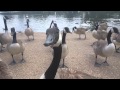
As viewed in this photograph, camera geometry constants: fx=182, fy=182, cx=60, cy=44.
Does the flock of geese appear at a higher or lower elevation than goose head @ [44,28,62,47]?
lower

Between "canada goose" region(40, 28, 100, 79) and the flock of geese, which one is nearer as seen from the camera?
Result: "canada goose" region(40, 28, 100, 79)

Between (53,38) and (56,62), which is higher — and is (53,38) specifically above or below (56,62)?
above

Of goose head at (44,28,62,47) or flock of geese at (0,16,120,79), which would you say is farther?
flock of geese at (0,16,120,79)

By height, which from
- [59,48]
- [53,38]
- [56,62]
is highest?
[53,38]

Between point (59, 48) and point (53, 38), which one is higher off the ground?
point (53, 38)

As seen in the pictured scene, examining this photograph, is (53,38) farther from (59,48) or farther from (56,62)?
(56,62)

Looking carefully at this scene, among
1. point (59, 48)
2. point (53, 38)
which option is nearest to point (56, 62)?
point (59, 48)

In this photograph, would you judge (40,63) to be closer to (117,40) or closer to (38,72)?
(38,72)

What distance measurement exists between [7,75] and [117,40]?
472 cm

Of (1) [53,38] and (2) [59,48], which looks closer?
(1) [53,38]

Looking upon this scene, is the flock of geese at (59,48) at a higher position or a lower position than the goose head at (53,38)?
lower

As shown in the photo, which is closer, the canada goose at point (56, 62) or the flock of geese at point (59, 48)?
the canada goose at point (56, 62)

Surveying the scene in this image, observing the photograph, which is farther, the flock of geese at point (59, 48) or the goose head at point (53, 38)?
the flock of geese at point (59, 48)
